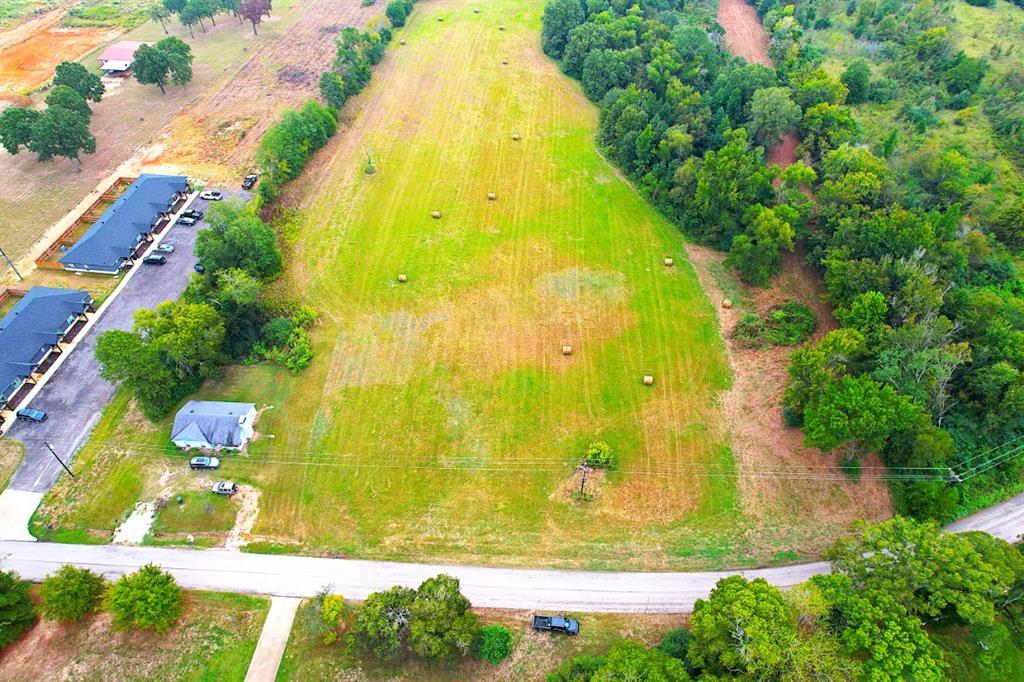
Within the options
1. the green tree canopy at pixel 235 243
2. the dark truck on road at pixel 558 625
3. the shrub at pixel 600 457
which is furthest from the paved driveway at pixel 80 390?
the shrub at pixel 600 457

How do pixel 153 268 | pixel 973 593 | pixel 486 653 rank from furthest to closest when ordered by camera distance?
pixel 153 268, pixel 486 653, pixel 973 593

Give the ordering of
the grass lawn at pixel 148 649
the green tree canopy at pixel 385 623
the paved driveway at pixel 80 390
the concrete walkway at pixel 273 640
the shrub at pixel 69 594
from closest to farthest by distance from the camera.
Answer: the green tree canopy at pixel 385 623 < the grass lawn at pixel 148 649 < the concrete walkway at pixel 273 640 < the shrub at pixel 69 594 < the paved driveway at pixel 80 390

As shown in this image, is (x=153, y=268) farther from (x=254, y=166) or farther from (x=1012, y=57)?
(x=1012, y=57)

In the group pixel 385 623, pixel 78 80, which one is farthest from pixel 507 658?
pixel 78 80

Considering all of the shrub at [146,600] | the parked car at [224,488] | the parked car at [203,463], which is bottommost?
the parked car at [224,488]

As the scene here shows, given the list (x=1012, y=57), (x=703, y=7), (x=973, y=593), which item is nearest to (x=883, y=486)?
(x=973, y=593)

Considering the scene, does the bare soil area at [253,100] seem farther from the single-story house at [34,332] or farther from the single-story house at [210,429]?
the single-story house at [210,429]

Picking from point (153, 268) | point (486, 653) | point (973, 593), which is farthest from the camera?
point (153, 268)
